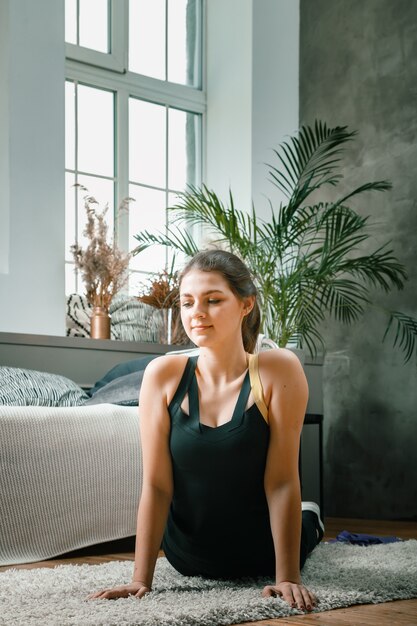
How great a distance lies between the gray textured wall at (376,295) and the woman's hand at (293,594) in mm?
3122

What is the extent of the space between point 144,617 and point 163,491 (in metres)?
0.37

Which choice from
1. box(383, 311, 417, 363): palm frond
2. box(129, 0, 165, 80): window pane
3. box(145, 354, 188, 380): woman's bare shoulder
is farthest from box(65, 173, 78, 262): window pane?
box(145, 354, 188, 380): woman's bare shoulder

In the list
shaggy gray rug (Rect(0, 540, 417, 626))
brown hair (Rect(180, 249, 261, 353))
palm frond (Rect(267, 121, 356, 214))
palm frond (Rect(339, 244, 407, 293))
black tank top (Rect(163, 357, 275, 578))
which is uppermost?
palm frond (Rect(267, 121, 356, 214))

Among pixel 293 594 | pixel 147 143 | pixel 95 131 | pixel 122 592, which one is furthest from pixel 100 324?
pixel 293 594

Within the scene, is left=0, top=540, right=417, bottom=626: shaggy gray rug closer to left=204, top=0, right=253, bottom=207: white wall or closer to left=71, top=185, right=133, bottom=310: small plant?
left=71, top=185, right=133, bottom=310: small plant

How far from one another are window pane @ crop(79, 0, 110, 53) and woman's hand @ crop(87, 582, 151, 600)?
13.1ft

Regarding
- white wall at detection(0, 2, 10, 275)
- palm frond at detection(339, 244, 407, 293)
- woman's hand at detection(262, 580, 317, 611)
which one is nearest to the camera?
woman's hand at detection(262, 580, 317, 611)

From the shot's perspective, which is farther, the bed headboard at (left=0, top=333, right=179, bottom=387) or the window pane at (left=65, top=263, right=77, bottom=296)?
the window pane at (left=65, top=263, right=77, bottom=296)

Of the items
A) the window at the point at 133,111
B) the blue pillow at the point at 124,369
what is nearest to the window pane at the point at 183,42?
the window at the point at 133,111

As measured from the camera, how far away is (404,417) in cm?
489

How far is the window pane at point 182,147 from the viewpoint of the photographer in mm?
5652

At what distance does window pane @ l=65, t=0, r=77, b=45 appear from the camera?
201 inches

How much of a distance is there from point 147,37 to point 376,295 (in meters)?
2.14

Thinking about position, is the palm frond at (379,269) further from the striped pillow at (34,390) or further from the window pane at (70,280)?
the striped pillow at (34,390)
